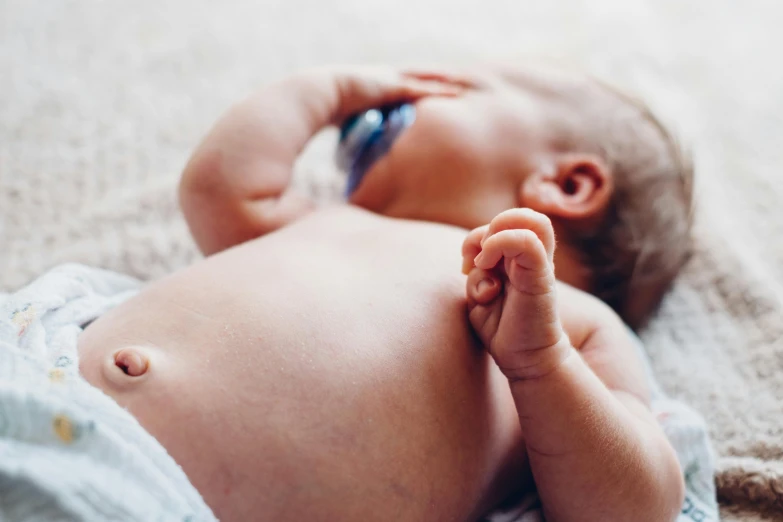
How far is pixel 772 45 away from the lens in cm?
157

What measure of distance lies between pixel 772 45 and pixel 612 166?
0.85 m

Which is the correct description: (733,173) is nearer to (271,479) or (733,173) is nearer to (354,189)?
(354,189)

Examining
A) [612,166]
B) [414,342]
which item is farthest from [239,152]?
[612,166]

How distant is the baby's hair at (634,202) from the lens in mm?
982

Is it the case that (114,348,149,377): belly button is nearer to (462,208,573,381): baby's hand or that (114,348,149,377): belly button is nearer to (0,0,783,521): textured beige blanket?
(462,208,573,381): baby's hand

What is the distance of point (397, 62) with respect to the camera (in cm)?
148

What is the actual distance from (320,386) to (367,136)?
17.3 inches

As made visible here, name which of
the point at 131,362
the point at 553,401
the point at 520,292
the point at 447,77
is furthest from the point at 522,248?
the point at 447,77

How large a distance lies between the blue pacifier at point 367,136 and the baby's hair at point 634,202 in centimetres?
24

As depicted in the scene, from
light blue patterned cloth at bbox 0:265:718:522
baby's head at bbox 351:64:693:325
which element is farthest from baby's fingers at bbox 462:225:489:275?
light blue patterned cloth at bbox 0:265:718:522

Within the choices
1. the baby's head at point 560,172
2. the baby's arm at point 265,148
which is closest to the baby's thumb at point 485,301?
the baby's head at point 560,172

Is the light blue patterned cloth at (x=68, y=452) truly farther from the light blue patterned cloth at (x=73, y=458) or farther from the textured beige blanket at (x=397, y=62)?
the textured beige blanket at (x=397, y=62)

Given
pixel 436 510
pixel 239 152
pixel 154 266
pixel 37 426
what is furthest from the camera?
pixel 154 266

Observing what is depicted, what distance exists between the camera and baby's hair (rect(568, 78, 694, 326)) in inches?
38.7
